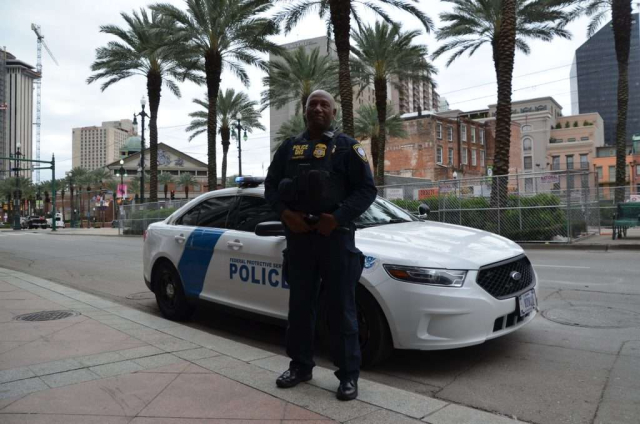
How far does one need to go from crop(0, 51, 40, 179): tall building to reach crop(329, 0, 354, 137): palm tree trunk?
77.5 meters

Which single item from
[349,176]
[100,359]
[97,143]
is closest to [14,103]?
[97,143]

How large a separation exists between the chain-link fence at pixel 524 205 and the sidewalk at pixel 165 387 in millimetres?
13746

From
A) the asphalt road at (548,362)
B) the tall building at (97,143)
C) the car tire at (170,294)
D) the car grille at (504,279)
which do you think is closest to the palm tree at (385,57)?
the asphalt road at (548,362)

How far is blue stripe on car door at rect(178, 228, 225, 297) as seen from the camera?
537 cm

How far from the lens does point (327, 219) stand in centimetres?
313

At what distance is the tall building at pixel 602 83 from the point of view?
2682 inches

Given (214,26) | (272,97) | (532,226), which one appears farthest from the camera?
(272,97)

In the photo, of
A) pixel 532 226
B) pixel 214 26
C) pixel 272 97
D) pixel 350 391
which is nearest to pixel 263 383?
pixel 350 391

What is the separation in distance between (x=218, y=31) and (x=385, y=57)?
9.59 meters

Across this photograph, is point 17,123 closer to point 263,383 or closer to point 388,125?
point 388,125

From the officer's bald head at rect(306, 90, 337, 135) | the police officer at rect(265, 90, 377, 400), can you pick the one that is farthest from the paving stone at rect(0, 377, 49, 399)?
the officer's bald head at rect(306, 90, 337, 135)

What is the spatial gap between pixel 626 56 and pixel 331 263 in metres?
23.9

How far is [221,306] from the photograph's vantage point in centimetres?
523

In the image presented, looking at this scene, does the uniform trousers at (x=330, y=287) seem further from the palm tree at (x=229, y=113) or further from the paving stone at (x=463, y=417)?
the palm tree at (x=229, y=113)
